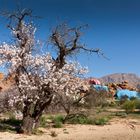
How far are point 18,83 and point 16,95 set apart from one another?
0.62 m

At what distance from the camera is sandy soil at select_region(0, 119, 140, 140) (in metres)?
20.3

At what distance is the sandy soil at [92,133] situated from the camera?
2028 centimetres

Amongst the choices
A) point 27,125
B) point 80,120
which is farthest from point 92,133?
point 80,120

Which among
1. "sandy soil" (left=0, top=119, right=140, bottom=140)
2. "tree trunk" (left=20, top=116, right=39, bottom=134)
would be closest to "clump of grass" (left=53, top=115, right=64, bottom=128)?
"sandy soil" (left=0, top=119, right=140, bottom=140)

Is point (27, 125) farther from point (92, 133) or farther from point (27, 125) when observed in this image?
point (92, 133)

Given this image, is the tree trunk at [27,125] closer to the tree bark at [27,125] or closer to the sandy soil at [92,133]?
the tree bark at [27,125]

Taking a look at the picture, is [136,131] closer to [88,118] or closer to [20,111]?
[88,118]

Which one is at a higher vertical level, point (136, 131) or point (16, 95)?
point (16, 95)

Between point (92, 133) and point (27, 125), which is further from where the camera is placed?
point (92, 133)

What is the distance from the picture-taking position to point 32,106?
72.9 feet

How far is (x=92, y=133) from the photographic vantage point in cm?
2236

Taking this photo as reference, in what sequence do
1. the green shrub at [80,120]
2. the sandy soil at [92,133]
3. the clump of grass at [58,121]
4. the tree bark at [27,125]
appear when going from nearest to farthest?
1. the sandy soil at [92,133]
2. the tree bark at [27,125]
3. the clump of grass at [58,121]
4. the green shrub at [80,120]

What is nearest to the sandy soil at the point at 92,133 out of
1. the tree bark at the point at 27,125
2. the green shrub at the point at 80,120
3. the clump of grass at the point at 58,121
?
the clump of grass at the point at 58,121

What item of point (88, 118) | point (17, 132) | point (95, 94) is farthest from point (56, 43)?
point (95, 94)
